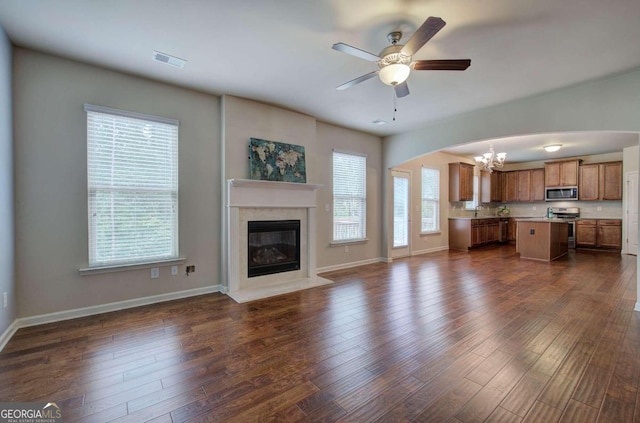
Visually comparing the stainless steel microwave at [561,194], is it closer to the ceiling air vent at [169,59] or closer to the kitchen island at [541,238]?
the kitchen island at [541,238]

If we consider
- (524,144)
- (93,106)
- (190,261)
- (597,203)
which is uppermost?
(524,144)

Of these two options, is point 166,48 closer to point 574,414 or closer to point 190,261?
point 190,261

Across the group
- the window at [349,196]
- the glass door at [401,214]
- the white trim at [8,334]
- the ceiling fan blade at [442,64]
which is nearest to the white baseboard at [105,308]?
the white trim at [8,334]

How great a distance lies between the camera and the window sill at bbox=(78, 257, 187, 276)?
3163 millimetres

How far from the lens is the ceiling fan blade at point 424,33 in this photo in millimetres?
1916

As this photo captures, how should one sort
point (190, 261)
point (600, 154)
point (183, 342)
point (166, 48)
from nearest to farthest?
point (183, 342) < point (166, 48) < point (190, 261) < point (600, 154)

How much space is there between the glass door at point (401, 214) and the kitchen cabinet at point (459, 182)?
2052mm

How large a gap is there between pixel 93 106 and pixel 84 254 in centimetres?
172

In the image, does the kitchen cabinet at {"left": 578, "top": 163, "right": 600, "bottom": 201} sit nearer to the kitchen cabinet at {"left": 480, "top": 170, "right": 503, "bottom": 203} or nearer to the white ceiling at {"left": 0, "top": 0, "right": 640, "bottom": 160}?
the kitchen cabinet at {"left": 480, "top": 170, "right": 503, "bottom": 203}

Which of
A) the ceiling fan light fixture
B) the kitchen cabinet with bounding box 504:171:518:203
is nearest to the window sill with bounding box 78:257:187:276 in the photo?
the ceiling fan light fixture

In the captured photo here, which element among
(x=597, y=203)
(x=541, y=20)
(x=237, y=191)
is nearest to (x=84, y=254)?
(x=237, y=191)

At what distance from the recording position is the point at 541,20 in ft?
7.85

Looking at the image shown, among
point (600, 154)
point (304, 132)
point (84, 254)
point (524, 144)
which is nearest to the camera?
point (84, 254)

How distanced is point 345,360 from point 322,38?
297 cm
